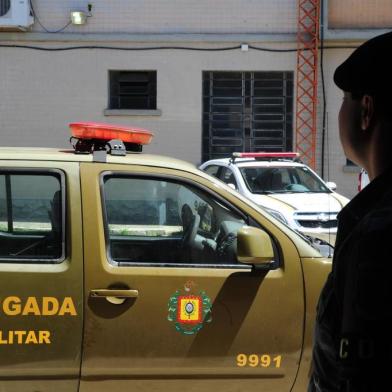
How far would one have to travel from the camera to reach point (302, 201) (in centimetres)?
840

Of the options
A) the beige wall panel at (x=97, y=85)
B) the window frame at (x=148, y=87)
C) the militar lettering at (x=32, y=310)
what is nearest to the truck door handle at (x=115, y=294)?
the militar lettering at (x=32, y=310)

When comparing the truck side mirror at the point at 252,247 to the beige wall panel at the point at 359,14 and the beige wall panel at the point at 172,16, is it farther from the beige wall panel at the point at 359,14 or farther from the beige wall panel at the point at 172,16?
the beige wall panel at the point at 359,14

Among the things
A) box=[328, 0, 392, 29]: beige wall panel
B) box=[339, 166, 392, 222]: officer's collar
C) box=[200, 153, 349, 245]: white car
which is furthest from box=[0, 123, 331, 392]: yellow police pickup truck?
box=[328, 0, 392, 29]: beige wall panel

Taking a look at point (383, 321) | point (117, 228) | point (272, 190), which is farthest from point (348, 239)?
point (272, 190)

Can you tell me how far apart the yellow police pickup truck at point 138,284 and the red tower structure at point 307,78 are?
34.3ft

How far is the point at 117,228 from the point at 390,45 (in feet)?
6.72

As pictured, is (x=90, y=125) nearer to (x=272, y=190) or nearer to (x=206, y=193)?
(x=206, y=193)

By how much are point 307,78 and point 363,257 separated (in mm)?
12524

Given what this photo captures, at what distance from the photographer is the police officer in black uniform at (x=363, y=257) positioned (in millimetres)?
1058

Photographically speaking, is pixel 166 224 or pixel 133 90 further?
pixel 133 90

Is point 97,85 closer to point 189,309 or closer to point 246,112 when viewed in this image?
point 246,112

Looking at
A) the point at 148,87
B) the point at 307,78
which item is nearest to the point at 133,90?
the point at 148,87

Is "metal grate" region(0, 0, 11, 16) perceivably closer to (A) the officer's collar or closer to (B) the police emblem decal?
(B) the police emblem decal

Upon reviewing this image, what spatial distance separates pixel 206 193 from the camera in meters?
3.04
